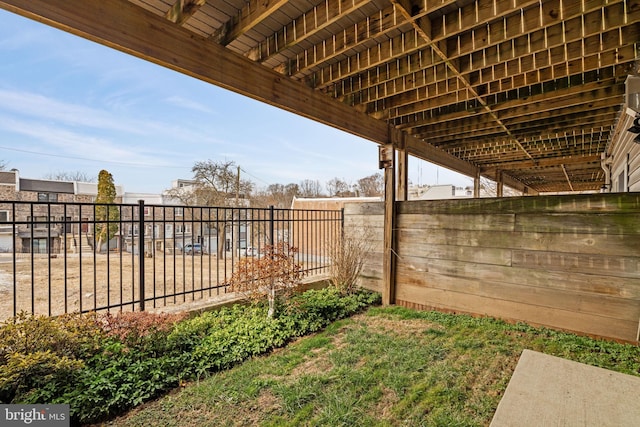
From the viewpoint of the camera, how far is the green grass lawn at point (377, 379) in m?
1.85

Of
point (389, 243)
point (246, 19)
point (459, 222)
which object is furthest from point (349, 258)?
point (246, 19)

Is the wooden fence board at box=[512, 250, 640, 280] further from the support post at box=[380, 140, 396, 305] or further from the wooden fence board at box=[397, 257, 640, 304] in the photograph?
the support post at box=[380, 140, 396, 305]

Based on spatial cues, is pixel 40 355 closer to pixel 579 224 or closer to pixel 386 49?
pixel 386 49

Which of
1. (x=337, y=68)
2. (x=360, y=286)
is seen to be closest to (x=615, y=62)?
(x=337, y=68)

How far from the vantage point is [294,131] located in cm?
1752

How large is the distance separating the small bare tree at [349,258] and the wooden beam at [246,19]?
314 cm

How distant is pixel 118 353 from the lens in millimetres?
Result: 2311

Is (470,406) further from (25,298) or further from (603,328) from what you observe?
(25,298)

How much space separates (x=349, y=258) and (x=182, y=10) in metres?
3.54

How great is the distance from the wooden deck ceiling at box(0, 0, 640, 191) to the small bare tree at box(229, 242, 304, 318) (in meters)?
1.68

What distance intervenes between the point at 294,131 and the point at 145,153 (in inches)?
727

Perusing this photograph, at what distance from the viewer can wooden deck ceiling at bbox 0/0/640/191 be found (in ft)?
5.97

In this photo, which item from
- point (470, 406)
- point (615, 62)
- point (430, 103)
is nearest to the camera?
point (470, 406)

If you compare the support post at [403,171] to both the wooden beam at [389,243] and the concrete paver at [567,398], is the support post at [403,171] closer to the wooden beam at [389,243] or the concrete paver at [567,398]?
the wooden beam at [389,243]
